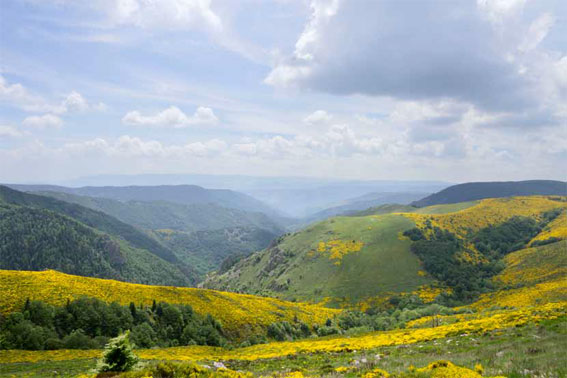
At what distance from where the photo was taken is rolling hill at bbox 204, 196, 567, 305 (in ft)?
410

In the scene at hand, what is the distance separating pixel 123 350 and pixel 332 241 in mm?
168171

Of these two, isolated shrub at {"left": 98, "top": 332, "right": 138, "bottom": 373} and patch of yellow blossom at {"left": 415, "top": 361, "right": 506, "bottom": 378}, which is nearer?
patch of yellow blossom at {"left": 415, "top": 361, "right": 506, "bottom": 378}

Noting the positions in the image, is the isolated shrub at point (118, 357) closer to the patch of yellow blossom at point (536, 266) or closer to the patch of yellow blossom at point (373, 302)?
the patch of yellow blossom at point (373, 302)

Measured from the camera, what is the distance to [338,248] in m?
163

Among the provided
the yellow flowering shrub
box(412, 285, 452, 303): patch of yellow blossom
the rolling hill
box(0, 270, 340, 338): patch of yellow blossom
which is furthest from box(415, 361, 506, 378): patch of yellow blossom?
the rolling hill

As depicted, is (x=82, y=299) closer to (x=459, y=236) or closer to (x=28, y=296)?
(x=28, y=296)

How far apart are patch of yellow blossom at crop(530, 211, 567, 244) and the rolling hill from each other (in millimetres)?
1964

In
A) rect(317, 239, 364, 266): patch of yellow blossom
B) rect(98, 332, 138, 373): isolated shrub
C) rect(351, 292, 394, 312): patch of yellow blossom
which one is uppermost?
rect(98, 332, 138, 373): isolated shrub

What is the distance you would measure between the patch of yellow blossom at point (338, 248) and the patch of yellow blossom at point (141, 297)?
3227 inches

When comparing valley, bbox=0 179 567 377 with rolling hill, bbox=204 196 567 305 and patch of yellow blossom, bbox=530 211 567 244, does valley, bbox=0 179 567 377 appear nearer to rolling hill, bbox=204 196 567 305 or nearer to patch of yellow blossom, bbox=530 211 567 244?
rolling hill, bbox=204 196 567 305

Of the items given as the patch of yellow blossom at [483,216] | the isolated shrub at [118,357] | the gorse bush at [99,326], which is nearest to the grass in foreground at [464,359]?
the isolated shrub at [118,357]

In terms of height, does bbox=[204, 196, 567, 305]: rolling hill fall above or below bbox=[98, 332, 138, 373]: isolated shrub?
below

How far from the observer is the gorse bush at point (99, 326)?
115ft

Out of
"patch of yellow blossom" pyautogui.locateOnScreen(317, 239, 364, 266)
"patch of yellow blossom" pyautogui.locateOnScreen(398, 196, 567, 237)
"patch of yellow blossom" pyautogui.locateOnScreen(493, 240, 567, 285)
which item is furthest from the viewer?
"patch of yellow blossom" pyautogui.locateOnScreen(398, 196, 567, 237)
